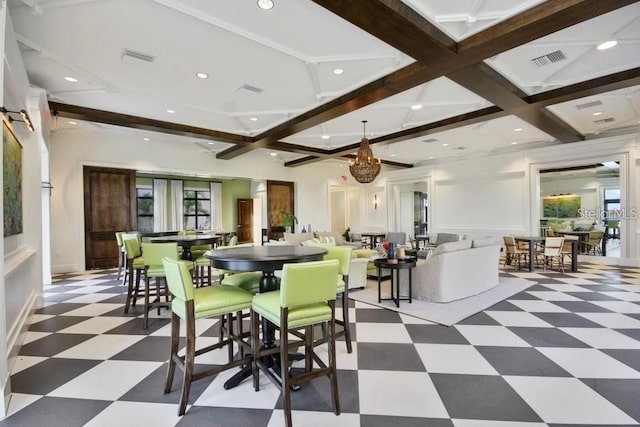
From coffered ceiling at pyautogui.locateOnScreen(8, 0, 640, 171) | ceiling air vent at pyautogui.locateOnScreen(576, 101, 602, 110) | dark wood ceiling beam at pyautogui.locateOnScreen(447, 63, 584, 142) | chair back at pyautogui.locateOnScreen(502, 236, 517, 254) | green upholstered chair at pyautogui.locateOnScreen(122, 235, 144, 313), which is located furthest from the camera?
chair back at pyautogui.locateOnScreen(502, 236, 517, 254)

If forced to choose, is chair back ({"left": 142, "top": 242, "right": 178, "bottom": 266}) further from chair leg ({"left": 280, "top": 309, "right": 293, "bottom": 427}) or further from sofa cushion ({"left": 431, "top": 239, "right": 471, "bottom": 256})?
sofa cushion ({"left": 431, "top": 239, "right": 471, "bottom": 256})

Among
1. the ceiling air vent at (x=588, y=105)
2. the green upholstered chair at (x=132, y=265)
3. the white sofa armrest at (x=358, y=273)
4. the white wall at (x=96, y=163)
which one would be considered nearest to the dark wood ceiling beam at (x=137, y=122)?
the white wall at (x=96, y=163)

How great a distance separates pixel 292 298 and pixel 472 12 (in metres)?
2.92

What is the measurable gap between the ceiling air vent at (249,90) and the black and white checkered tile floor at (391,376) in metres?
3.21

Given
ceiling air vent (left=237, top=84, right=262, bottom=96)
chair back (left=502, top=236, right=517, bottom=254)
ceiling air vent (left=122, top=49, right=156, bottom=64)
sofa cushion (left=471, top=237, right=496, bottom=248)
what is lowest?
chair back (left=502, top=236, right=517, bottom=254)

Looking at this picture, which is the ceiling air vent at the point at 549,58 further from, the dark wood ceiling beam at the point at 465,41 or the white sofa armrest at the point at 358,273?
the white sofa armrest at the point at 358,273

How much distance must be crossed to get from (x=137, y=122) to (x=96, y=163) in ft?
7.53

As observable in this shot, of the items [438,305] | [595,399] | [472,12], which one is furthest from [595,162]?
[595,399]

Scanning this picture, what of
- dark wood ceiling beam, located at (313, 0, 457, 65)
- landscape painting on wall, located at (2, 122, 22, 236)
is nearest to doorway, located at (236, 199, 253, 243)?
landscape painting on wall, located at (2, 122, 22, 236)

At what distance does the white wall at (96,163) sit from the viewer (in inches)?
270

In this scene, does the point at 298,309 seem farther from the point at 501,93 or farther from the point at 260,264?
the point at 501,93

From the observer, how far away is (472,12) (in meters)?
2.77

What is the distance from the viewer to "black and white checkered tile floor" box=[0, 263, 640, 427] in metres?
1.91

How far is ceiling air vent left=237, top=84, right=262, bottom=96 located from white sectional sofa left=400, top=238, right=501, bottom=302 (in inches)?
138
